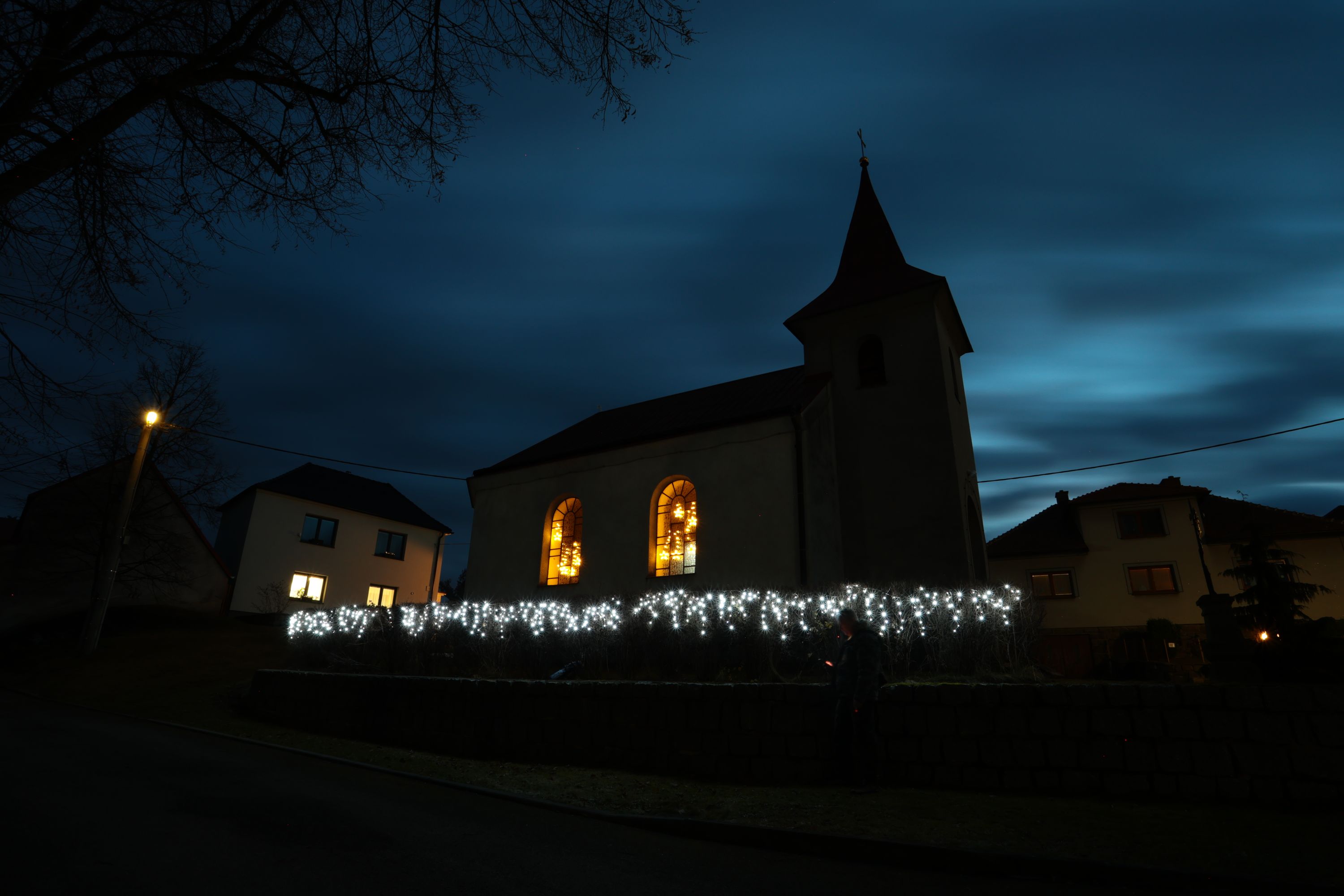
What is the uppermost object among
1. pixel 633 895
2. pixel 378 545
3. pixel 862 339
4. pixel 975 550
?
pixel 862 339

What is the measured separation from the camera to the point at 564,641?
11523 mm

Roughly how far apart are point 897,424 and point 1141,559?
18.4m

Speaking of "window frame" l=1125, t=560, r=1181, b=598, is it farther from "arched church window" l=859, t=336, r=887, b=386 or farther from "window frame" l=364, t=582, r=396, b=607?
"window frame" l=364, t=582, r=396, b=607

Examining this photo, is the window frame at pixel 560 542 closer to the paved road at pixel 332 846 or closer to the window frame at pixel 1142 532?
the paved road at pixel 332 846

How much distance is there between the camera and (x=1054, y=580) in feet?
94.1

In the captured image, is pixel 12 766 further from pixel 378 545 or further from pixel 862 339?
pixel 378 545

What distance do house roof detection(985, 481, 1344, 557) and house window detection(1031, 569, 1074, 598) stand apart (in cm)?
93

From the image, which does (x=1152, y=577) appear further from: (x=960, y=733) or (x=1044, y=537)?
(x=960, y=733)

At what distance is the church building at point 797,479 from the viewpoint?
15.1m

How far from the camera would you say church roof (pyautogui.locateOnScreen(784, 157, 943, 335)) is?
1788 cm

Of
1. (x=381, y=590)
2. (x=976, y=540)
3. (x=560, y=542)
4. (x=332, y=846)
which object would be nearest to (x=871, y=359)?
(x=976, y=540)

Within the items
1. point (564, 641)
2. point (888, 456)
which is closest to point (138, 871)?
point (564, 641)

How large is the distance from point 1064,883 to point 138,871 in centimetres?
593

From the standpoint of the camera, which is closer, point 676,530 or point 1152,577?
point 676,530
